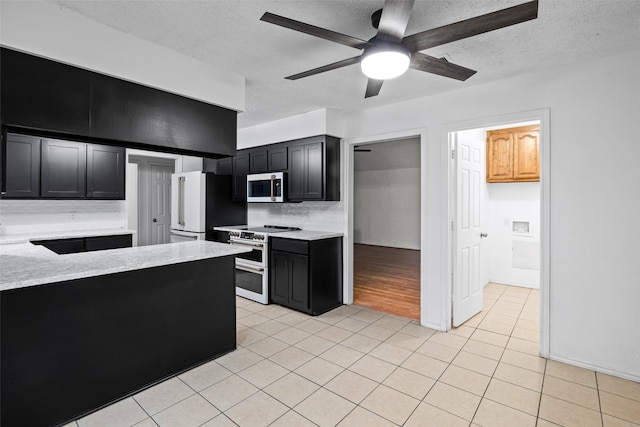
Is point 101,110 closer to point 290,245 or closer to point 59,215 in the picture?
point 290,245

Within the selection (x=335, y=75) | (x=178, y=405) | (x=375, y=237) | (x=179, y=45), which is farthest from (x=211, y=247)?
(x=375, y=237)

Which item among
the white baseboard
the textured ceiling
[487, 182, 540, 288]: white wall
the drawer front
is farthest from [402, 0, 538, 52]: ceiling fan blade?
[487, 182, 540, 288]: white wall

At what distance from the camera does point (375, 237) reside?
8.07 m

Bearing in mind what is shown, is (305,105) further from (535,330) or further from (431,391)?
(535,330)

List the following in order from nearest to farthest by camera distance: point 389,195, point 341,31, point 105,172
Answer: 1. point 341,31
2. point 105,172
3. point 389,195

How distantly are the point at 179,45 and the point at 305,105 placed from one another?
167 cm

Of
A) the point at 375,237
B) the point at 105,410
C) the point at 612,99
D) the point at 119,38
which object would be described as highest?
the point at 119,38

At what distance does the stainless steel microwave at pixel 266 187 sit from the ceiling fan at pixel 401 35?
230 centimetres

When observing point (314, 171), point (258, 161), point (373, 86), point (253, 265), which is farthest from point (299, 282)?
point (373, 86)

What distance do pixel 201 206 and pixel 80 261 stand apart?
107 inches

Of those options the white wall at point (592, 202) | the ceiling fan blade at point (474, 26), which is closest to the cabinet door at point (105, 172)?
the ceiling fan blade at point (474, 26)

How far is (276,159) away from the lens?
4359mm

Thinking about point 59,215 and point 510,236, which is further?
point 510,236

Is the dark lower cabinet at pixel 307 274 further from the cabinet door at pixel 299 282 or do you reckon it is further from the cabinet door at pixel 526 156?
the cabinet door at pixel 526 156
